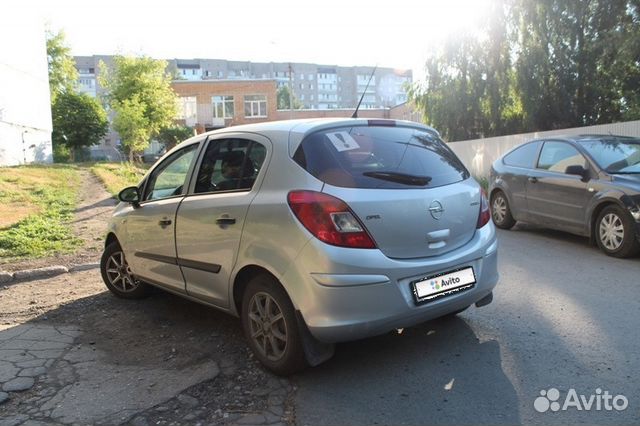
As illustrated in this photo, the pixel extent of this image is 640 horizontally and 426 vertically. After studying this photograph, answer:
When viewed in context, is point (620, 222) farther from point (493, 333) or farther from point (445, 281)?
point (445, 281)

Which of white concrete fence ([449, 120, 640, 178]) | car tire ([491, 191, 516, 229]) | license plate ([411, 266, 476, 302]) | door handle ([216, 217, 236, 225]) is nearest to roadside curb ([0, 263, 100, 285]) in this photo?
door handle ([216, 217, 236, 225])

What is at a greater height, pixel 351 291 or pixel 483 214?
pixel 483 214

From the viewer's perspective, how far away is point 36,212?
11.1m

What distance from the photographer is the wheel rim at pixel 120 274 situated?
542 cm

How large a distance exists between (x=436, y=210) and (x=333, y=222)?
2.62 ft

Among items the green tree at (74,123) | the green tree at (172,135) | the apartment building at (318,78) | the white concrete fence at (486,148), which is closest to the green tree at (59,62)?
the green tree at (74,123)

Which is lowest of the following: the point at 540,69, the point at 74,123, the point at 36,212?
the point at 36,212

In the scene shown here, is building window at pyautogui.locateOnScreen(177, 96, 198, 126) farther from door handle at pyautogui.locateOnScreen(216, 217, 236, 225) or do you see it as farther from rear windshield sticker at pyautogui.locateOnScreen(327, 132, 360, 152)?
rear windshield sticker at pyautogui.locateOnScreen(327, 132, 360, 152)

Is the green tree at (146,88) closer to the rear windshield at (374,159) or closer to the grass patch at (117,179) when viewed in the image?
the grass patch at (117,179)

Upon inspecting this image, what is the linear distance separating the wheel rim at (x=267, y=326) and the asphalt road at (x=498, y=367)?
28cm

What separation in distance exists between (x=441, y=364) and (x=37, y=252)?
258 inches

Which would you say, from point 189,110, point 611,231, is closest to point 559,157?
point 611,231

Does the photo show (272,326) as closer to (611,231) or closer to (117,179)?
(611,231)

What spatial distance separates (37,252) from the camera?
7.71 meters
